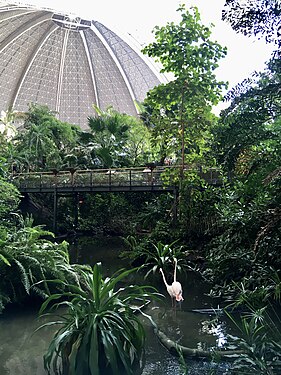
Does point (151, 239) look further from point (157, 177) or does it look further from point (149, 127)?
point (149, 127)

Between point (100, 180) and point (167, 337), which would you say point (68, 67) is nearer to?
point (100, 180)

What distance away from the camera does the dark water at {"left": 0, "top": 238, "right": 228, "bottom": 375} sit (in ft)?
15.4

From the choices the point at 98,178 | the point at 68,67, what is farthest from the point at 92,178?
the point at 68,67

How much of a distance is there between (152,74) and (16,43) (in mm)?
12596

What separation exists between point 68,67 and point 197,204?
30.8 m

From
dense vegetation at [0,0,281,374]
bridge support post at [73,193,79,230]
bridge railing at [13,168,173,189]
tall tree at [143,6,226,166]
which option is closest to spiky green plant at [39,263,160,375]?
dense vegetation at [0,0,281,374]

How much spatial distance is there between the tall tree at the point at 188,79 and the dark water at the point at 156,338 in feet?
15.1

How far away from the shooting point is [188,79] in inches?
417

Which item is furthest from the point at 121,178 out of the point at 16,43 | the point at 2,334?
the point at 16,43

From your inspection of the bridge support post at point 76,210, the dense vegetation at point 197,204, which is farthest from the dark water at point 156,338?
the bridge support post at point 76,210

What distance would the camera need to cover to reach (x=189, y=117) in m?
11.1

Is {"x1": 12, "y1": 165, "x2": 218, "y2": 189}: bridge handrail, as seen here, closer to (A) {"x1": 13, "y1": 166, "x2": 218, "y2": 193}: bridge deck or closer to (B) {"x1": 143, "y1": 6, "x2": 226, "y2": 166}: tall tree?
(A) {"x1": 13, "y1": 166, "x2": 218, "y2": 193}: bridge deck

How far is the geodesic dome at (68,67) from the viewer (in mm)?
34969

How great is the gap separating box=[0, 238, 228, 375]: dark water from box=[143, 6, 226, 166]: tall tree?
4.59m
